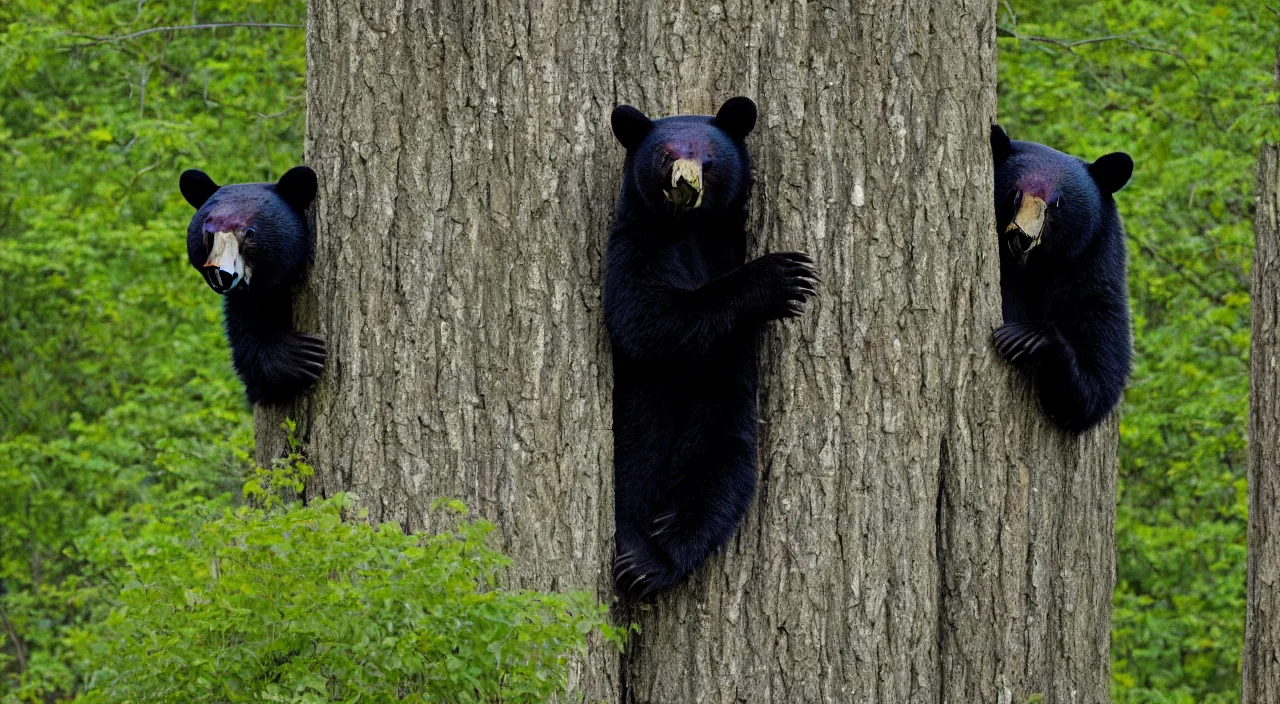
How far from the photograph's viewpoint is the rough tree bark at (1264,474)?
22.3 ft

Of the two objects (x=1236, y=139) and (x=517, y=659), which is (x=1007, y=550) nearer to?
(x=517, y=659)

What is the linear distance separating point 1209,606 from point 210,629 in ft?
36.8

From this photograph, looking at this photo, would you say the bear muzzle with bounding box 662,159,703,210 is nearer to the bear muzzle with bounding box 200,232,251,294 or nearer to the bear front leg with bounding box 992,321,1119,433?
the bear front leg with bounding box 992,321,1119,433

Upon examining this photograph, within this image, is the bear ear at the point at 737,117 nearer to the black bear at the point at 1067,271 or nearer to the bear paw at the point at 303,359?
the black bear at the point at 1067,271

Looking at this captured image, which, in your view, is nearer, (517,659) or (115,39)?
(517,659)

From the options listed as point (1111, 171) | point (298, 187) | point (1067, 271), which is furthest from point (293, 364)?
point (1111, 171)

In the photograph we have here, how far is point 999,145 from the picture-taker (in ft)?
17.4

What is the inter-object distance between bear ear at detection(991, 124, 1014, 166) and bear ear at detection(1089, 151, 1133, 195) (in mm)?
351

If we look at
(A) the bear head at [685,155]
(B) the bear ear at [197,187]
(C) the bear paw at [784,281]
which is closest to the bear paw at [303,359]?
(B) the bear ear at [197,187]

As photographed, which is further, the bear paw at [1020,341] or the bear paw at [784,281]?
the bear paw at [1020,341]

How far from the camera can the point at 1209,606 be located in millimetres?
12883

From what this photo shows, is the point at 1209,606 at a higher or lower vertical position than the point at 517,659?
lower

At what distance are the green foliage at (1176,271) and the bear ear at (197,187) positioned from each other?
7598 mm

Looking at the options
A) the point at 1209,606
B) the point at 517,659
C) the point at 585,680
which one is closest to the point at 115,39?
the point at 585,680
